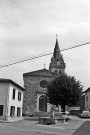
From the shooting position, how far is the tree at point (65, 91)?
1384 inches

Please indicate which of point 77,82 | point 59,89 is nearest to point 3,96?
point 59,89

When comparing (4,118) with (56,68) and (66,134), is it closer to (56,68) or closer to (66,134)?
(66,134)

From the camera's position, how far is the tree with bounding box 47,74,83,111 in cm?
3516

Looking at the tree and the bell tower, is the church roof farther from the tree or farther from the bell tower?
the tree

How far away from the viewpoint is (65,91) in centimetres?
3547

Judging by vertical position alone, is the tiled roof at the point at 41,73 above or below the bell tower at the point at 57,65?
below

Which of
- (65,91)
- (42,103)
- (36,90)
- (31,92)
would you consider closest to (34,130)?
(65,91)

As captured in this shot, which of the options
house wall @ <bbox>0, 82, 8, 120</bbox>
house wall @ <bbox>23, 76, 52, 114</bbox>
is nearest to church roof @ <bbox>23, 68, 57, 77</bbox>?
house wall @ <bbox>23, 76, 52, 114</bbox>

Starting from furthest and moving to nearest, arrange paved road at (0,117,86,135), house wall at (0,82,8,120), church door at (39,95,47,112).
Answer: church door at (39,95,47,112) → house wall at (0,82,8,120) → paved road at (0,117,86,135)

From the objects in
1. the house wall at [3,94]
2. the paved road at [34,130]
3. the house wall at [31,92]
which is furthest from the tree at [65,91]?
the paved road at [34,130]

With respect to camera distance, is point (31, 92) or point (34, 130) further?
point (31, 92)

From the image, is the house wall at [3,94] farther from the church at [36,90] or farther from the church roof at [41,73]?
the church roof at [41,73]

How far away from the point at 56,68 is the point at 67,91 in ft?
90.1

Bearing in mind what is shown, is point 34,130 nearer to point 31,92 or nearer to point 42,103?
point 42,103
